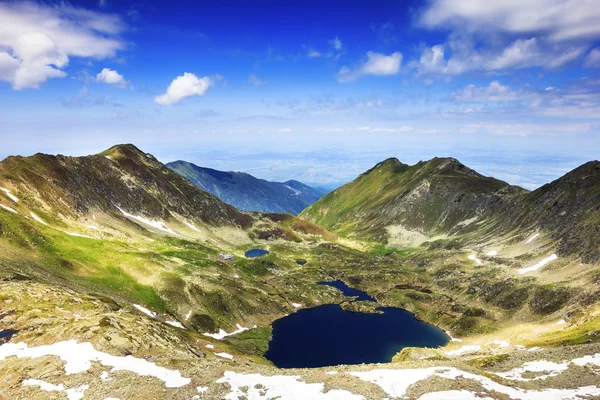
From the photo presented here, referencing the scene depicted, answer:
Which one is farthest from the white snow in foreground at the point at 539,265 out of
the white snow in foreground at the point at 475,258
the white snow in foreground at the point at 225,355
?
the white snow in foreground at the point at 225,355

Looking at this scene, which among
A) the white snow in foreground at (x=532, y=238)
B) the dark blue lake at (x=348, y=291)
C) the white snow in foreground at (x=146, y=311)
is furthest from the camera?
the white snow in foreground at (x=532, y=238)

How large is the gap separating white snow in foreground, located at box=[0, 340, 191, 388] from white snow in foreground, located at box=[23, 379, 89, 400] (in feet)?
11.4

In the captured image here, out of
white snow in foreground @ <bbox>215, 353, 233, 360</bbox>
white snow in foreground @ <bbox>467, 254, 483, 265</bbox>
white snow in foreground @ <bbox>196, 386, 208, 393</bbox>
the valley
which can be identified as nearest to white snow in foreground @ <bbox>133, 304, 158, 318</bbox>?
the valley

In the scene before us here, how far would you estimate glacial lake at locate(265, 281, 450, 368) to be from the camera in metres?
111

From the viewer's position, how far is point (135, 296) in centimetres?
11631

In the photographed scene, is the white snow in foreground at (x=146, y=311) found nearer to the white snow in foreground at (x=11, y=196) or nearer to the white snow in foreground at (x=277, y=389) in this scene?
the white snow in foreground at (x=277, y=389)

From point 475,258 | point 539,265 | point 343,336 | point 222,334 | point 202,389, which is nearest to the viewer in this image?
point 202,389

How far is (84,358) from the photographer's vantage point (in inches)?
2322

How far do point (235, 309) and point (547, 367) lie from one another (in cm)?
9770

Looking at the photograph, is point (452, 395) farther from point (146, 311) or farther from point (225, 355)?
point (146, 311)

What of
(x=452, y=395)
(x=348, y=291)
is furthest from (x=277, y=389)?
(x=348, y=291)

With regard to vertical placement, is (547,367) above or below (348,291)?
above

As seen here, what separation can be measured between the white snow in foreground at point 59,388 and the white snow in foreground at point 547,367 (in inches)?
2268

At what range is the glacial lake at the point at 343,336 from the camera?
11056cm
